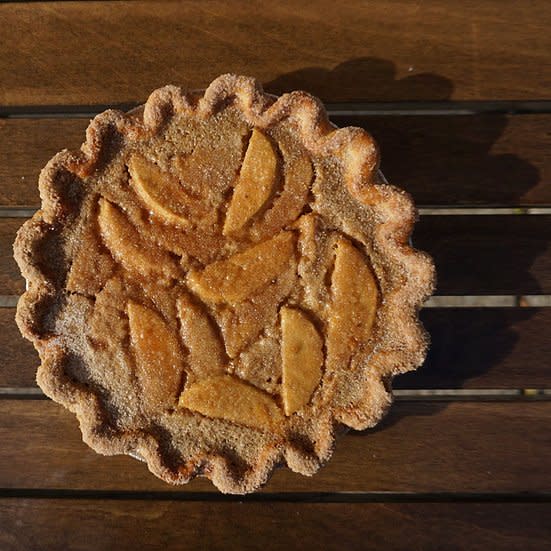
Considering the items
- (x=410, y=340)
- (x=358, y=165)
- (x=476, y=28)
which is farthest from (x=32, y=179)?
(x=476, y=28)

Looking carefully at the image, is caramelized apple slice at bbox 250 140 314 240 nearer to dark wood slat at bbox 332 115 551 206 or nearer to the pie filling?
the pie filling

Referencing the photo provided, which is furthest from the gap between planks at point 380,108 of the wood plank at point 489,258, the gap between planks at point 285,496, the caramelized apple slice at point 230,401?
the gap between planks at point 285,496

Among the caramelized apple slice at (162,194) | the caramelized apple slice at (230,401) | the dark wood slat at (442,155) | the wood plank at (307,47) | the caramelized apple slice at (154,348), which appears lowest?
the caramelized apple slice at (230,401)

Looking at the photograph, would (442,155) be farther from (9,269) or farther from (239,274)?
(9,269)

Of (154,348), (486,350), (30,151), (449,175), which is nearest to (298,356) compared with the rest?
(154,348)

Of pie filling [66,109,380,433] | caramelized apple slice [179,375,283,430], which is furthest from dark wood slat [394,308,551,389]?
caramelized apple slice [179,375,283,430]

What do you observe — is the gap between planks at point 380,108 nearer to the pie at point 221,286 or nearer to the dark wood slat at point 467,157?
the dark wood slat at point 467,157

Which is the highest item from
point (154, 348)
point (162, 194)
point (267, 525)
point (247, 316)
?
point (162, 194)
